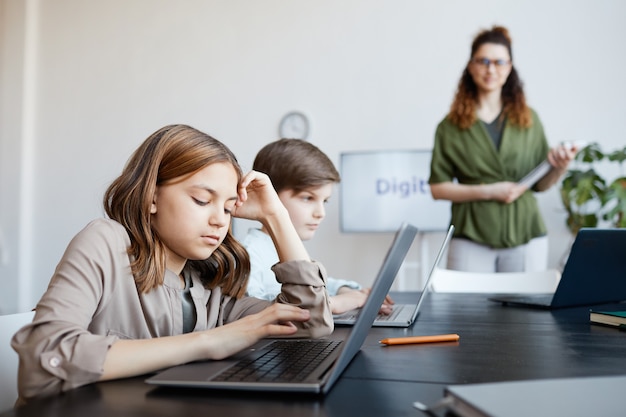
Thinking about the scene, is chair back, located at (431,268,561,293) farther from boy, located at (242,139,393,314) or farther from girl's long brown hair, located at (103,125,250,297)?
girl's long brown hair, located at (103,125,250,297)

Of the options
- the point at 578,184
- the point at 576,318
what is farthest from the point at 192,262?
the point at 578,184

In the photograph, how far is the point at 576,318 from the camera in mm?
1367

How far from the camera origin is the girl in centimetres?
77

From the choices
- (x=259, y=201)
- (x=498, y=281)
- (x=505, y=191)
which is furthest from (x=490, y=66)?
(x=259, y=201)

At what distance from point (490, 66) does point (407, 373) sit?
Result: 2217 millimetres

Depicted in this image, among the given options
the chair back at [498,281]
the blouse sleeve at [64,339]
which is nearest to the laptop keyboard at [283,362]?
the blouse sleeve at [64,339]

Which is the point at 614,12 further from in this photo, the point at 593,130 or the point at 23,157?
the point at 23,157

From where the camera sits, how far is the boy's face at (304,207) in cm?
187

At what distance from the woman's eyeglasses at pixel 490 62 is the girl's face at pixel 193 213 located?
1.94m

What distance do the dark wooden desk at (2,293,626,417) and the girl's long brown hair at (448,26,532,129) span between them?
5.16 feet

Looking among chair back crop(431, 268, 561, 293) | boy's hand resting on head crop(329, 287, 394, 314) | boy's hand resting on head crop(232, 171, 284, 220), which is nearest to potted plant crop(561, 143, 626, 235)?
chair back crop(431, 268, 561, 293)

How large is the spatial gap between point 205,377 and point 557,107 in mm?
3864

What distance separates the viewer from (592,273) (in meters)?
1.50

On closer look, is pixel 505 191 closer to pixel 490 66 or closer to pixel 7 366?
pixel 490 66
